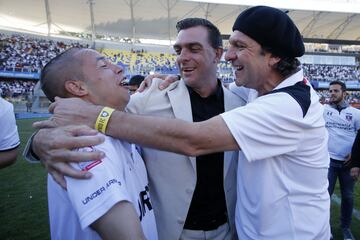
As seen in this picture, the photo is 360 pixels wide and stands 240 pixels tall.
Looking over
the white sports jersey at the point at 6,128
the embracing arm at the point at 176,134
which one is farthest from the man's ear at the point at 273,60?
the white sports jersey at the point at 6,128

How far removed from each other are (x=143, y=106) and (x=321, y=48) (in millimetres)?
54337

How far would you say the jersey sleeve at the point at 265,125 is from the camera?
169 centimetres

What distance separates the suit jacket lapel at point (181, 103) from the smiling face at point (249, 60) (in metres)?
0.47

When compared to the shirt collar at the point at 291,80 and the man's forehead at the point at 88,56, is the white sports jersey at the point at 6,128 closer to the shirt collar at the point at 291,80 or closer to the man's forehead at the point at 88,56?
the man's forehead at the point at 88,56

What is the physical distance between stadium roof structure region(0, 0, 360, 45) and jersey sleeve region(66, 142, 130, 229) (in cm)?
3784

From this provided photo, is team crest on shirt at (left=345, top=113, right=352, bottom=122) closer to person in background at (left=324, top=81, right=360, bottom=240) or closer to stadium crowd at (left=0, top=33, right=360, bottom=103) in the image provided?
person in background at (left=324, top=81, right=360, bottom=240)

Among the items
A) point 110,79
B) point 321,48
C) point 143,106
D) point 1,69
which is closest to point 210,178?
point 143,106

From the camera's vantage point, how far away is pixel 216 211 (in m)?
2.41

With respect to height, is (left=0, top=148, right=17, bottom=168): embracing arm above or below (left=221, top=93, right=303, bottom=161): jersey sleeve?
below

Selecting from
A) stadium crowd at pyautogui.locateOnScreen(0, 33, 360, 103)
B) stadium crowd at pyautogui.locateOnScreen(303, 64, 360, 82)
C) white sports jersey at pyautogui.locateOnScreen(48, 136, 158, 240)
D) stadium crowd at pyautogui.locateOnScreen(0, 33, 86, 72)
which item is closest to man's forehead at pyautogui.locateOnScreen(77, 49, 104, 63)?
white sports jersey at pyautogui.locateOnScreen(48, 136, 158, 240)

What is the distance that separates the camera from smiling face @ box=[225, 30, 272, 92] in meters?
1.99

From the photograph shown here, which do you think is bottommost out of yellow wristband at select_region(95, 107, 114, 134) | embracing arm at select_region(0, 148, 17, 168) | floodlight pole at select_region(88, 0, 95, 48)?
embracing arm at select_region(0, 148, 17, 168)

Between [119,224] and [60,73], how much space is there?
3.41ft

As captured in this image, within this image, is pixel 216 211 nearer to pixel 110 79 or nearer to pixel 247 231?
pixel 247 231
